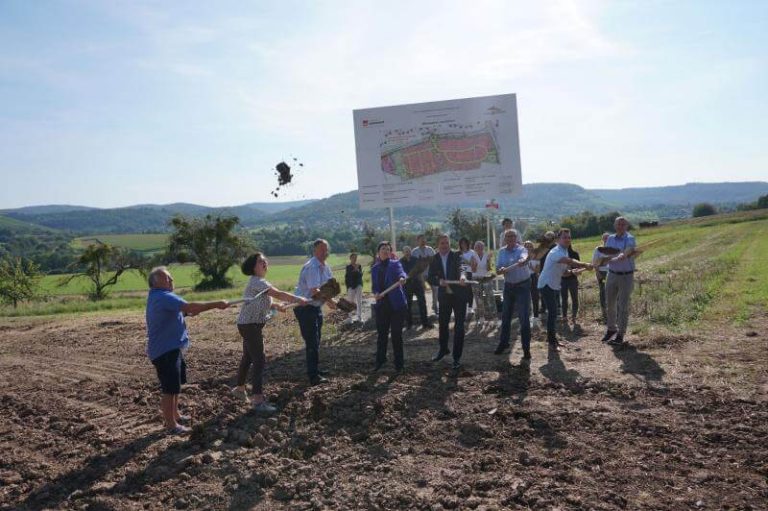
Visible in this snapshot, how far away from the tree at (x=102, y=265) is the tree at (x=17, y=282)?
4.05 meters

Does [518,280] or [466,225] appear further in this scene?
[466,225]

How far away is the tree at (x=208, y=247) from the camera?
48.8 metres

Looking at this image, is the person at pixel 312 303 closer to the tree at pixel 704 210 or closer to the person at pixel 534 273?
the person at pixel 534 273

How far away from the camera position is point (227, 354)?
10734 mm

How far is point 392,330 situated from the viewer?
849cm

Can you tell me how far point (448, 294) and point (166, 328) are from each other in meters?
4.09

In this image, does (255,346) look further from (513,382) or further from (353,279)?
(353,279)

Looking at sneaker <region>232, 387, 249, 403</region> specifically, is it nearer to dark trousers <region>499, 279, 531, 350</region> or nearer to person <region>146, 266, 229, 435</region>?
person <region>146, 266, 229, 435</region>

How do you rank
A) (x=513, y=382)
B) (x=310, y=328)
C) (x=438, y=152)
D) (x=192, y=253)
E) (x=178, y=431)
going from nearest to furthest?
(x=178, y=431) → (x=513, y=382) → (x=310, y=328) → (x=438, y=152) → (x=192, y=253)

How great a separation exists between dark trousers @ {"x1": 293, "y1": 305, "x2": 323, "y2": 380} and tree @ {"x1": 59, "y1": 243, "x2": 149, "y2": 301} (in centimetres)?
3855

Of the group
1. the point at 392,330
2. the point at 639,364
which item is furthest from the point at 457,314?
the point at 639,364

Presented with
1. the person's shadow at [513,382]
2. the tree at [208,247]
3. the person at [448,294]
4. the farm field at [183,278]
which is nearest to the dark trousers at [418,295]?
the person at [448,294]

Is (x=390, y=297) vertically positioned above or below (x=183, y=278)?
above

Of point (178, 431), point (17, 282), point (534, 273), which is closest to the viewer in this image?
point (178, 431)
